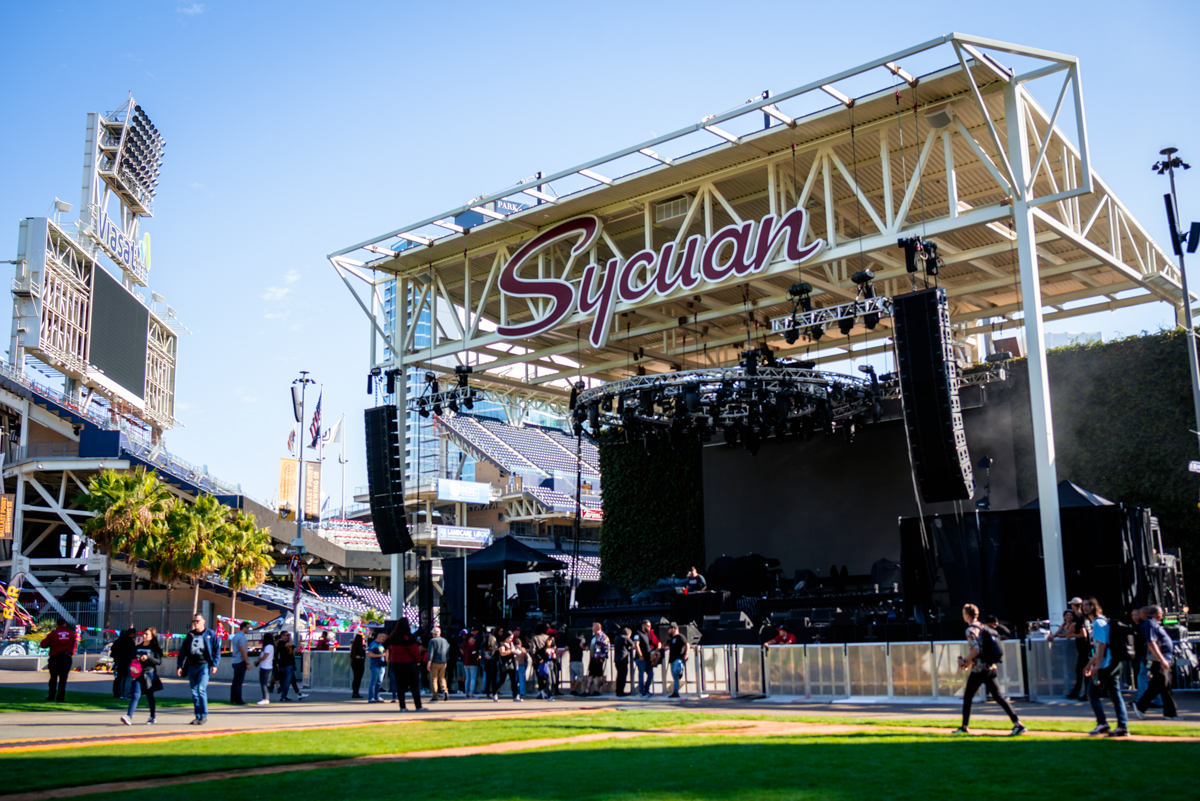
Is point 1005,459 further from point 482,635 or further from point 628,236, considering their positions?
point 482,635

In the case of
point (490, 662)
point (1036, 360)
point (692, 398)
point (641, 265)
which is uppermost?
point (641, 265)

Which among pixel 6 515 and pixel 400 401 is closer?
pixel 400 401

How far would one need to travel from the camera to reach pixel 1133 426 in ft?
→ 76.5

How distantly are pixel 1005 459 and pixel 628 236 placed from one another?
11.0 meters

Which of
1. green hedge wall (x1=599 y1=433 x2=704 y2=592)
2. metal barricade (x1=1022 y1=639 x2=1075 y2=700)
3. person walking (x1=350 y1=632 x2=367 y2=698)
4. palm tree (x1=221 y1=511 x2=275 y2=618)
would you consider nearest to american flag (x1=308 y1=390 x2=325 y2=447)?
palm tree (x1=221 y1=511 x2=275 y2=618)

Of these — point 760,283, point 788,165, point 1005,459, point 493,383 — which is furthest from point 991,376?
point 493,383

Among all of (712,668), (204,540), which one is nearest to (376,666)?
(712,668)

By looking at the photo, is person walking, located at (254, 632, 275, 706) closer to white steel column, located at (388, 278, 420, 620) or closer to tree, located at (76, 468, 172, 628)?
white steel column, located at (388, 278, 420, 620)

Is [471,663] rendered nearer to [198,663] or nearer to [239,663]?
[239,663]

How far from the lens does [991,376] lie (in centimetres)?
2623

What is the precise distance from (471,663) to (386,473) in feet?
23.7

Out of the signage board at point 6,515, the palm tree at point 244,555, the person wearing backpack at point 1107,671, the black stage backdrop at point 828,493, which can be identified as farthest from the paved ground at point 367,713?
the signage board at point 6,515

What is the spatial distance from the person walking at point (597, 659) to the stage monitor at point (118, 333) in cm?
4072

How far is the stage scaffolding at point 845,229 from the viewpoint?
19.1m
